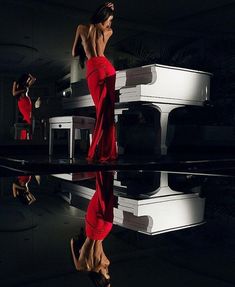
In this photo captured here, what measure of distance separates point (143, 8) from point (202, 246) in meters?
5.95

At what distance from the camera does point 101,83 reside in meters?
3.57

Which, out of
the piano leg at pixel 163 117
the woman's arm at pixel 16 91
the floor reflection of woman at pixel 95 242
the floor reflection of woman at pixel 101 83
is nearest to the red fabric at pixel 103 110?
the floor reflection of woman at pixel 101 83

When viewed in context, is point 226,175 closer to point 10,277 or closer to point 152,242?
point 152,242

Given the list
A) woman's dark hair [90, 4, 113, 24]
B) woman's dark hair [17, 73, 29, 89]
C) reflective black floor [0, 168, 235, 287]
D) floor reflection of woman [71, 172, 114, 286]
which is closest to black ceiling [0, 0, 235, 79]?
woman's dark hair [17, 73, 29, 89]

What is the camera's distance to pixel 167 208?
1.59 metres

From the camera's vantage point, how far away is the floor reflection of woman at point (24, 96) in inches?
216

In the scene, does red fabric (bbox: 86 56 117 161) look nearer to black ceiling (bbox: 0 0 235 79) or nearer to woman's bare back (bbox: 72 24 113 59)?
→ woman's bare back (bbox: 72 24 113 59)

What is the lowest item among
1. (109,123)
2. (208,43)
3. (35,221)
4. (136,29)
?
(35,221)

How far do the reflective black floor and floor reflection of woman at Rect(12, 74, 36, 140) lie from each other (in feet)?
10.6

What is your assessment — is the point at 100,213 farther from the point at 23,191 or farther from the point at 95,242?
the point at 23,191

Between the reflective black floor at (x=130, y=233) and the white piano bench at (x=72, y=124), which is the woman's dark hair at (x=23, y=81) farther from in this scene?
the reflective black floor at (x=130, y=233)

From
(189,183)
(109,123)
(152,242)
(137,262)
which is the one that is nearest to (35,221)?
(152,242)

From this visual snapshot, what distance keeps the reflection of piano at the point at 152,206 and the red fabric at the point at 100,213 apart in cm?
3

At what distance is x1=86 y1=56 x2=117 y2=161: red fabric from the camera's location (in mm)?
3559
